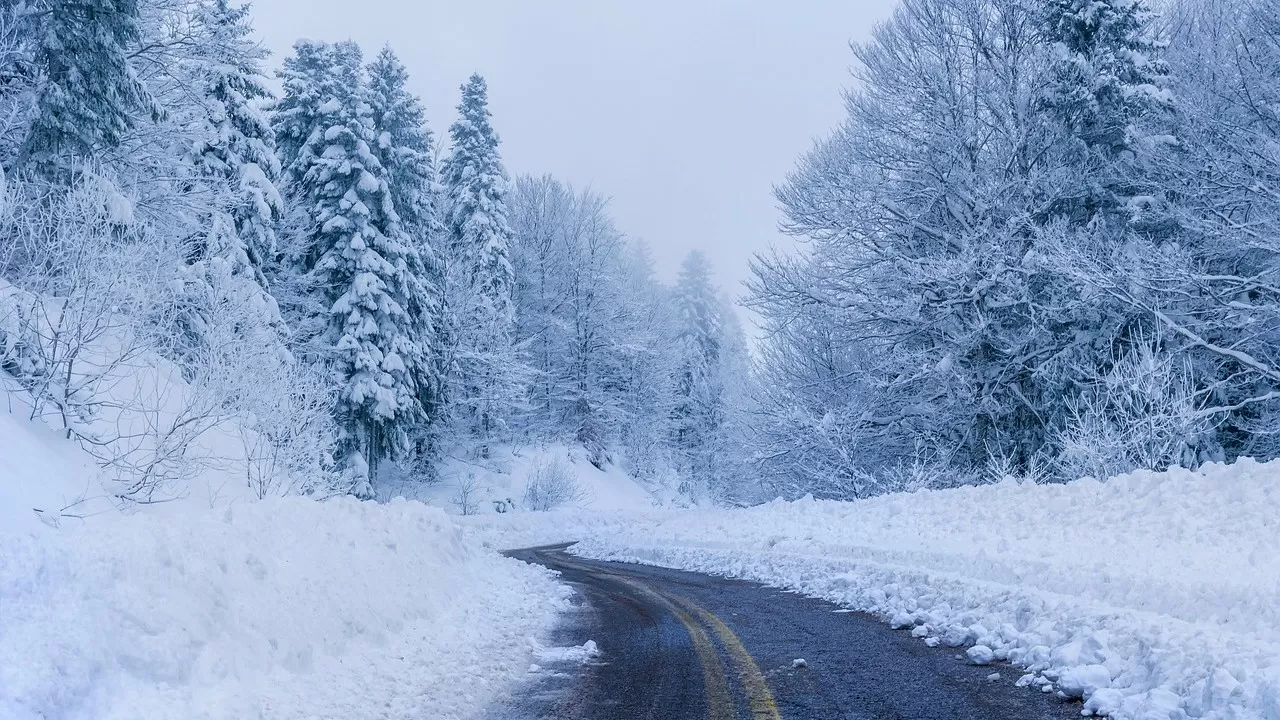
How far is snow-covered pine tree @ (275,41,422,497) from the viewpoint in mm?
29688

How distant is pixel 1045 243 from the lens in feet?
61.6

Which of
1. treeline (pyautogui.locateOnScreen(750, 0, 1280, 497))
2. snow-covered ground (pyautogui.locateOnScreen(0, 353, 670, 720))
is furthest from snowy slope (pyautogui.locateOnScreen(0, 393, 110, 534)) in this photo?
treeline (pyautogui.locateOnScreen(750, 0, 1280, 497))

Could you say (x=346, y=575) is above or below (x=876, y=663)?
above

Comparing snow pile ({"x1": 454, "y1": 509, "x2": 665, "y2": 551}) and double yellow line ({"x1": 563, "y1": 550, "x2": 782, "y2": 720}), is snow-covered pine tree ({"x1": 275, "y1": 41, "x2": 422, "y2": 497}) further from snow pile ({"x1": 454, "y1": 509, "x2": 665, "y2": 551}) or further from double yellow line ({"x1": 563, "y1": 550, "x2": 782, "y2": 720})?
double yellow line ({"x1": 563, "y1": 550, "x2": 782, "y2": 720})

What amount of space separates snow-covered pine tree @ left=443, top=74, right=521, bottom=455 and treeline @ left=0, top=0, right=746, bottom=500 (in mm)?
143

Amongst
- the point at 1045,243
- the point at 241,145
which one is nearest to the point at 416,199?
the point at 241,145

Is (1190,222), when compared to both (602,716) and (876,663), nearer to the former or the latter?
(876,663)

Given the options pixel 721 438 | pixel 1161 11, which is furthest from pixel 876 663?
pixel 721 438

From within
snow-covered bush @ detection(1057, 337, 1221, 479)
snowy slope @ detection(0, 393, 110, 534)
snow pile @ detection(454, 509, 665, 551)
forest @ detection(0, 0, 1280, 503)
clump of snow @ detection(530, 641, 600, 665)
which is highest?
forest @ detection(0, 0, 1280, 503)

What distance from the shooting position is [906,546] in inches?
518

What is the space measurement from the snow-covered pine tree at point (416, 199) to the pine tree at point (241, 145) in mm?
6135

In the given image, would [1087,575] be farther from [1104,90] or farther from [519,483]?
[519,483]

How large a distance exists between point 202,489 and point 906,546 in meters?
12.1

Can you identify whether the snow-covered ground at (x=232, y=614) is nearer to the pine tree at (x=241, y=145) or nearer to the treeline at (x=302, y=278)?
the treeline at (x=302, y=278)
